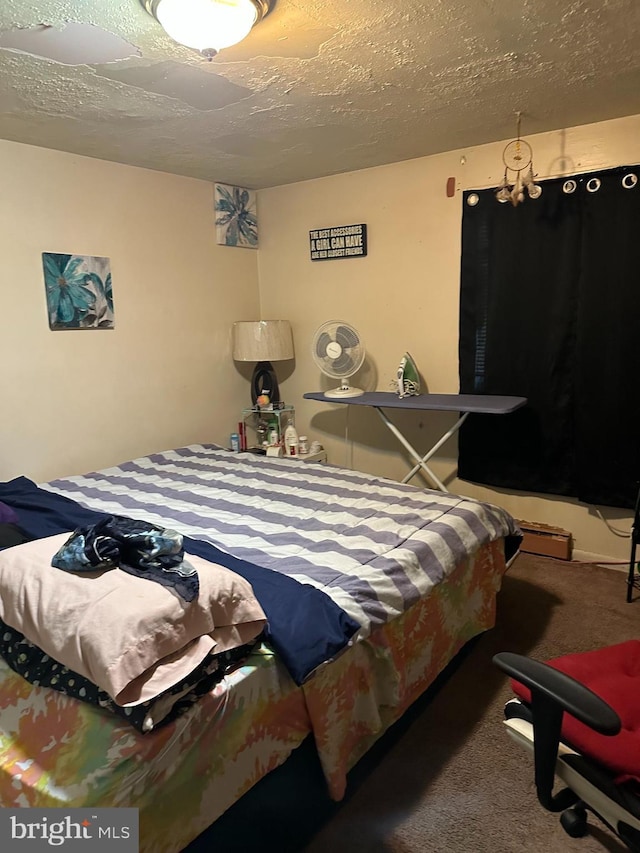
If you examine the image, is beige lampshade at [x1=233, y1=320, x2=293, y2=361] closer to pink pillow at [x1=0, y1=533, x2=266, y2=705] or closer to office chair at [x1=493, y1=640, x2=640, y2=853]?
pink pillow at [x1=0, y1=533, x2=266, y2=705]

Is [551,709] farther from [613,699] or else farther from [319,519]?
[319,519]

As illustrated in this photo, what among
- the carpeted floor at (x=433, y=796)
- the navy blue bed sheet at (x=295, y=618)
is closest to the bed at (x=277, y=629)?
the navy blue bed sheet at (x=295, y=618)

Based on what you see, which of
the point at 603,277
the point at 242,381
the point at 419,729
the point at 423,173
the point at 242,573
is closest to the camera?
the point at 242,573

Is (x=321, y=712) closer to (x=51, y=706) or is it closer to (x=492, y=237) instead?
(x=51, y=706)

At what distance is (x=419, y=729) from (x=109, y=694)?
1.24m

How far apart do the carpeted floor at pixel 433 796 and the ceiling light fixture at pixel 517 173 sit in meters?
2.20

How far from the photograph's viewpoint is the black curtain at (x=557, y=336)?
9.18 ft

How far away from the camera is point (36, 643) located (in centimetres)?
124

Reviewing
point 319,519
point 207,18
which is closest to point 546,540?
point 319,519

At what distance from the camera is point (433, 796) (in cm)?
164

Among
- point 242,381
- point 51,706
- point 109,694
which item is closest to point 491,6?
point 109,694

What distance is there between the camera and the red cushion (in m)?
1.13

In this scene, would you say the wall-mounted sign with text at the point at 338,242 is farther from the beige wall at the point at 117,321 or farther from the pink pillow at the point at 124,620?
the pink pillow at the point at 124,620

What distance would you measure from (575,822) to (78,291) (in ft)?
10.4
